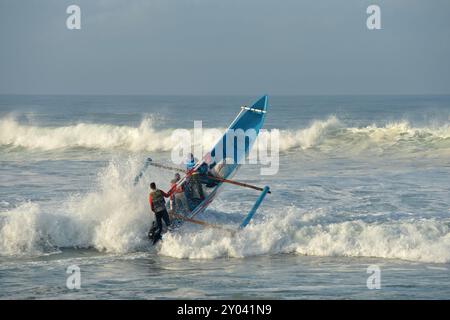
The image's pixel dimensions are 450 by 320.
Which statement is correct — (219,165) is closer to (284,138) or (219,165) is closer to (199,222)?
(199,222)

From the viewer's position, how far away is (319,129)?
3584cm

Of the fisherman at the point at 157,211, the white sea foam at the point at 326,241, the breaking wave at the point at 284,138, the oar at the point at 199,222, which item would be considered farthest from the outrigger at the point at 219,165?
the breaking wave at the point at 284,138

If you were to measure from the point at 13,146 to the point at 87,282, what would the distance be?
24.8m

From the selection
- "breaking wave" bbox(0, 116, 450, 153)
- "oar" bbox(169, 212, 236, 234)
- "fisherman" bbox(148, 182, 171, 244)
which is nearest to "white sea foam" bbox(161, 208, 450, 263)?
"oar" bbox(169, 212, 236, 234)

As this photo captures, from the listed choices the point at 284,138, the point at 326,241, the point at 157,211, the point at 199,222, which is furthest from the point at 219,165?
the point at 284,138

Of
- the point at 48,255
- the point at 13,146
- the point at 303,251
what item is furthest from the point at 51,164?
the point at 303,251

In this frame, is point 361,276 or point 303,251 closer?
point 361,276

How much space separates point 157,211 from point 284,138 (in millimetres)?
19964

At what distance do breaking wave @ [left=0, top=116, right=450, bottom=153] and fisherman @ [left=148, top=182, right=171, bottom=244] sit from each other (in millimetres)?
17677

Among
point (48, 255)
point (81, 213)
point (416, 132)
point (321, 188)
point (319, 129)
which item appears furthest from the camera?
point (319, 129)

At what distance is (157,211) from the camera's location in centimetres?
1394

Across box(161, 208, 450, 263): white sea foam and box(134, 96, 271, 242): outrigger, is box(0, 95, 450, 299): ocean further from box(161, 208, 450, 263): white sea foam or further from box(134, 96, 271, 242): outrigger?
box(134, 96, 271, 242): outrigger
